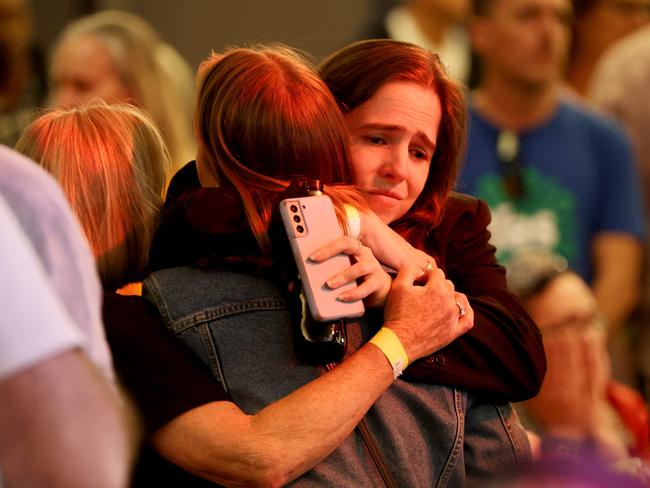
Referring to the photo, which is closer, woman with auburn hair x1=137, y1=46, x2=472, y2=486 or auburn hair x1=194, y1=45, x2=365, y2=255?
woman with auburn hair x1=137, y1=46, x2=472, y2=486

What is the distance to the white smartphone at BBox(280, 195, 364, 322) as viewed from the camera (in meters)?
1.89

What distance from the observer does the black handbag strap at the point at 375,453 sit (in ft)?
6.49

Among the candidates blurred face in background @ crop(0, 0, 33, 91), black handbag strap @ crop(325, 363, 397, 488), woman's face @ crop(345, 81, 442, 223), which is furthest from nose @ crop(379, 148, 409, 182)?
blurred face in background @ crop(0, 0, 33, 91)

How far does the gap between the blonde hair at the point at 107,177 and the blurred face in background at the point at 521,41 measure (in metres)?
2.72

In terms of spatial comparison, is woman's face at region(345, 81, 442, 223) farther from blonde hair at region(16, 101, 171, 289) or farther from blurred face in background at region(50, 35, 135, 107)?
blurred face in background at region(50, 35, 135, 107)

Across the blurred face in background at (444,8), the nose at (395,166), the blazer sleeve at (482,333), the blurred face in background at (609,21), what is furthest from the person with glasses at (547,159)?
the nose at (395,166)

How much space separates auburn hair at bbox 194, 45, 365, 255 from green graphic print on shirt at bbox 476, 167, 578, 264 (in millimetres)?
2262

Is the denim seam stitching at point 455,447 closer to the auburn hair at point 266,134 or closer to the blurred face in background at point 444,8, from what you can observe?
the auburn hair at point 266,134

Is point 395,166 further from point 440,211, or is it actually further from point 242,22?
point 242,22

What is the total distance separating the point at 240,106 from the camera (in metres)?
2.00

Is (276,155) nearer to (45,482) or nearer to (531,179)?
(45,482)

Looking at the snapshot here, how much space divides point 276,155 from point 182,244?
0.63 ft

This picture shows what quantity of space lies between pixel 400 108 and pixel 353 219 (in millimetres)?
277

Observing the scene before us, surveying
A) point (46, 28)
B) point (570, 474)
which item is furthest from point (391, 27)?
point (570, 474)
